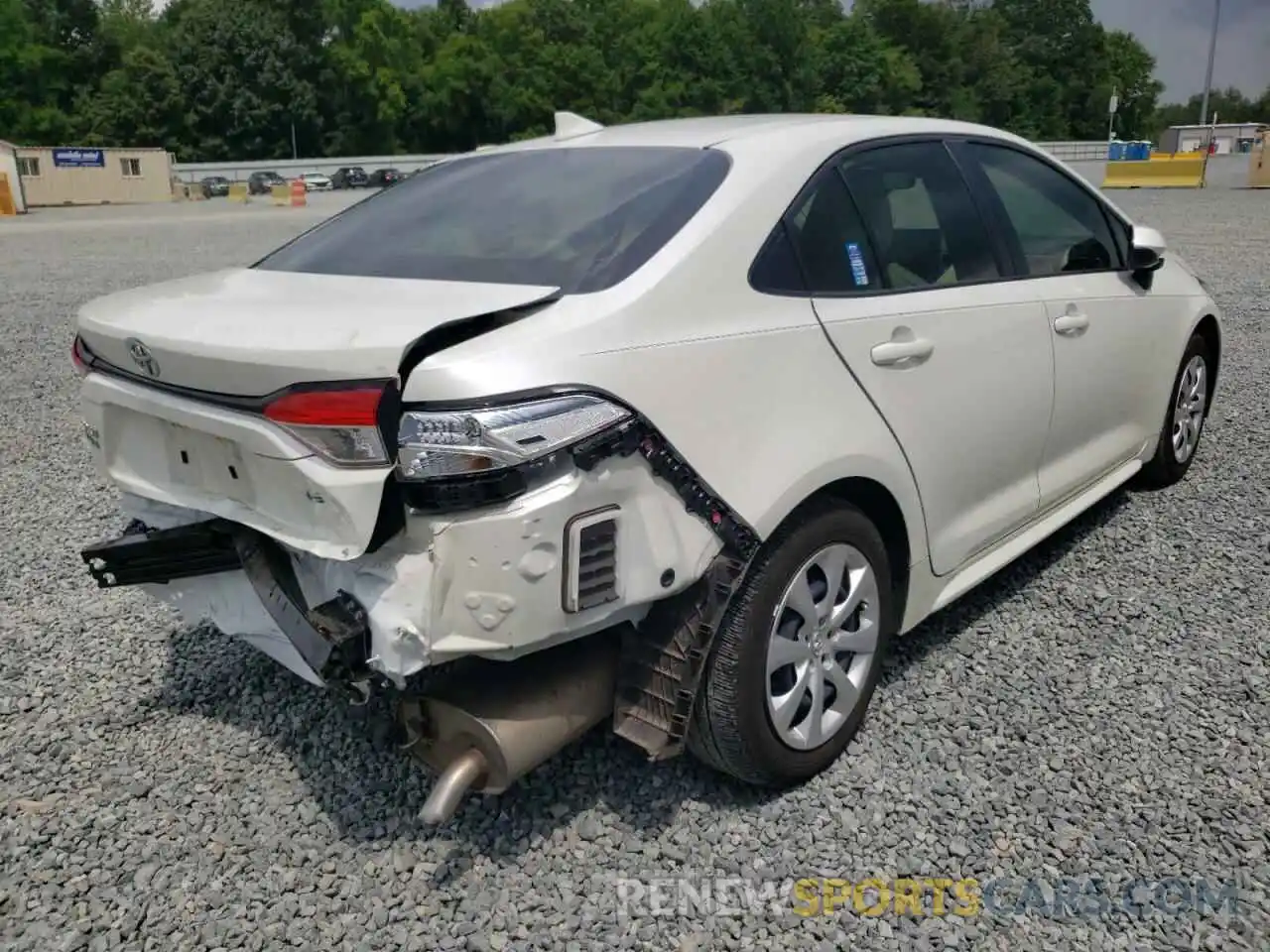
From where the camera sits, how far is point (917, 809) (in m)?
2.80

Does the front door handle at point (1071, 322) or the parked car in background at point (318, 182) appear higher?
the front door handle at point (1071, 322)

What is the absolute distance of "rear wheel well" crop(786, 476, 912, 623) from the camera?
2.79m

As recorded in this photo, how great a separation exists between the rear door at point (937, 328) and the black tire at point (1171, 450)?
1.52 m

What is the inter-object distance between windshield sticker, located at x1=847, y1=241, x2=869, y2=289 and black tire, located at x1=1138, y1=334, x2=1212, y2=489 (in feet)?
7.96

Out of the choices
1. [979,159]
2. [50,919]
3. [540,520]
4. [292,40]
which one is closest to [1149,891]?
[540,520]

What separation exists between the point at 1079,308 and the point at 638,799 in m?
2.32

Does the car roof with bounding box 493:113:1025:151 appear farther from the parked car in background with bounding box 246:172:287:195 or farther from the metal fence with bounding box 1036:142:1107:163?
the metal fence with bounding box 1036:142:1107:163

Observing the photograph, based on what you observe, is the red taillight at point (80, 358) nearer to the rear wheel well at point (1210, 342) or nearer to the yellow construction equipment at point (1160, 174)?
the rear wheel well at point (1210, 342)

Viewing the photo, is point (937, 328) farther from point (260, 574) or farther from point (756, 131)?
point (260, 574)

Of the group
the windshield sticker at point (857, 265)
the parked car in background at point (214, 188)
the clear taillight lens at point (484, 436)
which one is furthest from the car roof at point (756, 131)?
the parked car in background at point (214, 188)

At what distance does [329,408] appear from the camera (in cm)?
216

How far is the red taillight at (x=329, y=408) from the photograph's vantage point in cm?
213

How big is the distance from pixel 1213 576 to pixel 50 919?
3.99 meters

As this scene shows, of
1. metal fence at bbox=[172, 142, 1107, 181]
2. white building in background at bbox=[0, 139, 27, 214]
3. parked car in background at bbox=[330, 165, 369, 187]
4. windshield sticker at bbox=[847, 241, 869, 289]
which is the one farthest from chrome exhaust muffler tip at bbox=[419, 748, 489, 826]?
metal fence at bbox=[172, 142, 1107, 181]
